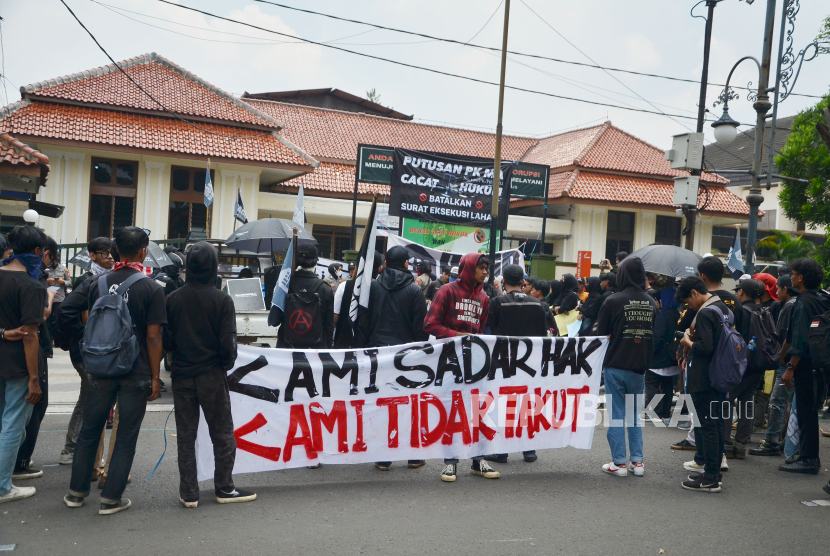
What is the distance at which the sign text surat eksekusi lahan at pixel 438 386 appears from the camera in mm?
5707

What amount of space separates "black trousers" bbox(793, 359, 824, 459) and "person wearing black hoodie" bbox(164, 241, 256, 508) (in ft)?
16.7

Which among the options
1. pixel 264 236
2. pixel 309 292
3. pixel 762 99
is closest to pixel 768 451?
pixel 309 292

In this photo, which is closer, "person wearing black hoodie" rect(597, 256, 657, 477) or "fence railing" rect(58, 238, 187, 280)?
"person wearing black hoodie" rect(597, 256, 657, 477)

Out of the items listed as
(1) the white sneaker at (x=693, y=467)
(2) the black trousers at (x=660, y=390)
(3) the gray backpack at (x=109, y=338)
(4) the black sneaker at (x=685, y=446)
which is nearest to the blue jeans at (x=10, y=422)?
(3) the gray backpack at (x=109, y=338)

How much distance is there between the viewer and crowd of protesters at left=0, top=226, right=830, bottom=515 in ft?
16.0

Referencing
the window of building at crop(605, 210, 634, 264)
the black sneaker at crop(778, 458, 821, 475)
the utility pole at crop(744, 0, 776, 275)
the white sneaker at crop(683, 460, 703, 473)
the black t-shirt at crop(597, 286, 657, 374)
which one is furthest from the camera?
the window of building at crop(605, 210, 634, 264)

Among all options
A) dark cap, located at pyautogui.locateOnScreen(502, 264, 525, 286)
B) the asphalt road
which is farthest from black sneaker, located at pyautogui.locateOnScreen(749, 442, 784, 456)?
dark cap, located at pyautogui.locateOnScreen(502, 264, 525, 286)

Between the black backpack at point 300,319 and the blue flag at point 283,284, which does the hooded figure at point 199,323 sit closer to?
the blue flag at point 283,284

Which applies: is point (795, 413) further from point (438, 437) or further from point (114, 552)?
point (114, 552)

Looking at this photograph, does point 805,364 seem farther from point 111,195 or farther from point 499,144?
point 111,195

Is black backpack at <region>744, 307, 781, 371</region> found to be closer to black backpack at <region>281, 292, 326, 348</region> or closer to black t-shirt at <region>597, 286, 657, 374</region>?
black t-shirt at <region>597, 286, 657, 374</region>

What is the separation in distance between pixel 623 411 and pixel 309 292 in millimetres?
2900

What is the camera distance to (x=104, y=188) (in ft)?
74.3

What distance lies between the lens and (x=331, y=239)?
2792 cm
